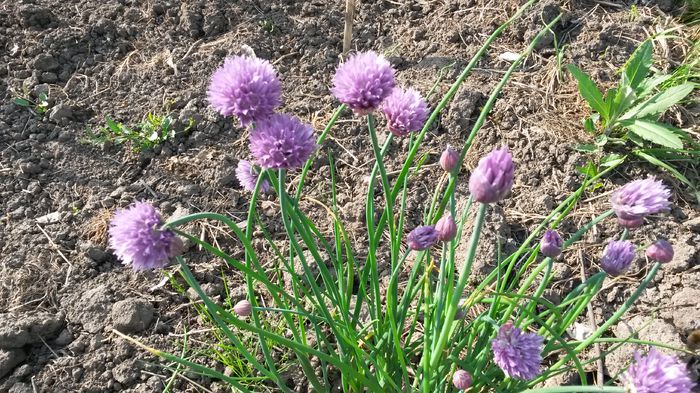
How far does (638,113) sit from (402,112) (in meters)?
1.35

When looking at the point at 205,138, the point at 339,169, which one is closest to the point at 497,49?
the point at 339,169

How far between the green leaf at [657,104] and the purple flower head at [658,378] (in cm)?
142

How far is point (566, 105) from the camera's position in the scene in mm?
2420

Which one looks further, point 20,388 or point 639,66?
point 639,66

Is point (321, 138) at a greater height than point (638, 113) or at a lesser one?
greater

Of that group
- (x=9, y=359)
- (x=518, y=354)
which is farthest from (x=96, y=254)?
(x=518, y=354)

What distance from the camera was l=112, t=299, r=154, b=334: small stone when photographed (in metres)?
1.82

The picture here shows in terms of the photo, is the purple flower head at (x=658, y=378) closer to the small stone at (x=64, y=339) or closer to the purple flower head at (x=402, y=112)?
the purple flower head at (x=402, y=112)

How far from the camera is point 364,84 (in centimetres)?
113

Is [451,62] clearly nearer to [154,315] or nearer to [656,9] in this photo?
[656,9]

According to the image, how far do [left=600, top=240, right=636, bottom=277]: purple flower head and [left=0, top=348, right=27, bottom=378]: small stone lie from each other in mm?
1632

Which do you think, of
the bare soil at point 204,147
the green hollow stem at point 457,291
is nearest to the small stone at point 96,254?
the bare soil at point 204,147

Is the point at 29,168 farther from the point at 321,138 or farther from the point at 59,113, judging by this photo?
the point at 321,138

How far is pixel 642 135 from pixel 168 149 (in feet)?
5.89
